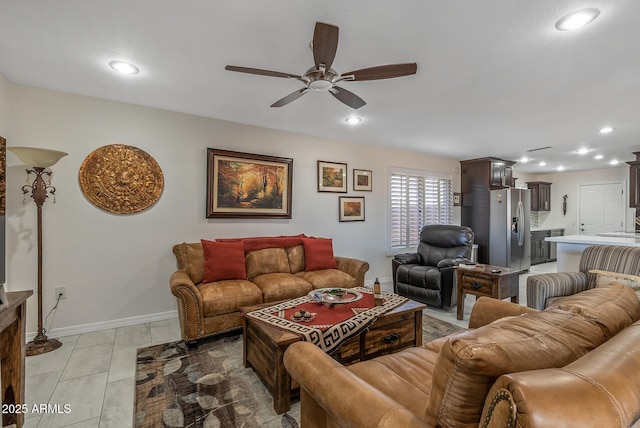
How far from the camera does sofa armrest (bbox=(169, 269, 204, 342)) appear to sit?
2629 millimetres

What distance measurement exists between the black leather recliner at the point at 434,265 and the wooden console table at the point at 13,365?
3.71 meters

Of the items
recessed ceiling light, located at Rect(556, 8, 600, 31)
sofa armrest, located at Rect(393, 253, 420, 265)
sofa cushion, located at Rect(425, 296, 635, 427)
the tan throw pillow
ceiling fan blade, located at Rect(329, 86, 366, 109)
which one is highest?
recessed ceiling light, located at Rect(556, 8, 600, 31)

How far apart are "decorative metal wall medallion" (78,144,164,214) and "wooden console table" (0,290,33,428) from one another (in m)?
1.58

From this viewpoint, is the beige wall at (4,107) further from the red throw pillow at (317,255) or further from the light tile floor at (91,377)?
the red throw pillow at (317,255)

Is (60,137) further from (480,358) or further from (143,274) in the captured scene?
(480,358)

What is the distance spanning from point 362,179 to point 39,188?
13.3ft

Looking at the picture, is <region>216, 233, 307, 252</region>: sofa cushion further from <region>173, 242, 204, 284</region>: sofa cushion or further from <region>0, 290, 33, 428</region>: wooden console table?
<region>0, 290, 33, 428</region>: wooden console table

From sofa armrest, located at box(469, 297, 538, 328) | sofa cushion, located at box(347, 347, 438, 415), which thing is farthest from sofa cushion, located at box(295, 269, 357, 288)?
sofa cushion, located at box(347, 347, 438, 415)

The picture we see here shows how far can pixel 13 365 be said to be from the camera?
5.65 ft

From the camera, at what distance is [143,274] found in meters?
3.33

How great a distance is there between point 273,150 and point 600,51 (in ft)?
11.0

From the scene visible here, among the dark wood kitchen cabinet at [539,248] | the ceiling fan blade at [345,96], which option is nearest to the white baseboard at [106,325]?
the ceiling fan blade at [345,96]

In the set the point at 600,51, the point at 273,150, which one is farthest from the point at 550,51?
the point at 273,150

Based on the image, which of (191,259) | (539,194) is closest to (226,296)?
(191,259)
